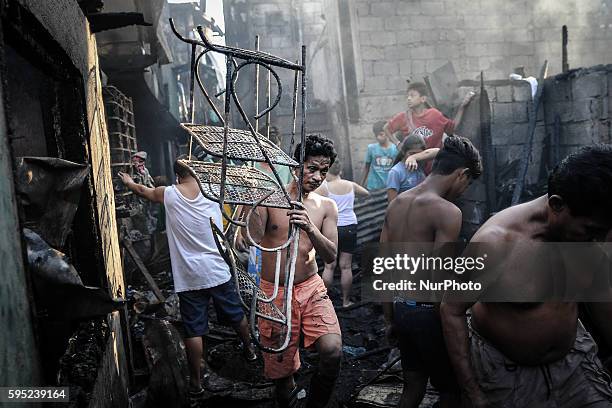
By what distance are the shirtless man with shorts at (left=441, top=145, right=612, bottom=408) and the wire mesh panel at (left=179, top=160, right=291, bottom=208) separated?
1131 mm

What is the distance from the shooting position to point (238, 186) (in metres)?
2.88

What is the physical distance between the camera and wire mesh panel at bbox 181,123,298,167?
2.66m

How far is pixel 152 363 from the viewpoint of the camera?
4.82m

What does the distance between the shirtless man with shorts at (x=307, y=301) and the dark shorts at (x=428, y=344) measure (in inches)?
20.7

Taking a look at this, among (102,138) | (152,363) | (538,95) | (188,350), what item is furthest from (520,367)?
(538,95)

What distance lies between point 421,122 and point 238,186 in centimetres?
686

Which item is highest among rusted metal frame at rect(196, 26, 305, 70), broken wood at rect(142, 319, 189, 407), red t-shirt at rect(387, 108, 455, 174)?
rusted metal frame at rect(196, 26, 305, 70)

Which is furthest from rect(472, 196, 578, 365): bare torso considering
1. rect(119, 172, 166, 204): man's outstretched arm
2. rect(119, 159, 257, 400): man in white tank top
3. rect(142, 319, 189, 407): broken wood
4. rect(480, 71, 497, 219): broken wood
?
rect(480, 71, 497, 219): broken wood

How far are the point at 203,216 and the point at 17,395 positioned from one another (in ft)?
10.4

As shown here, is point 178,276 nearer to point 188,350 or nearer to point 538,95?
point 188,350

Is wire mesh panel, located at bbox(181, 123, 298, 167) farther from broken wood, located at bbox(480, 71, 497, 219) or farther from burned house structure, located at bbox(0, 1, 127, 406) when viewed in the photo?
broken wood, located at bbox(480, 71, 497, 219)

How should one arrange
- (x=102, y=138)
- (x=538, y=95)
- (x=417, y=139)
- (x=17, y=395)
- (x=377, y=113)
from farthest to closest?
(x=377, y=113) < (x=538, y=95) < (x=417, y=139) < (x=102, y=138) < (x=17, y=395)

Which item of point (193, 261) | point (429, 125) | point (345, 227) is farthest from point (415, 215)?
point (429, 125)

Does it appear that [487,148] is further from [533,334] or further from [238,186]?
[238,186]
